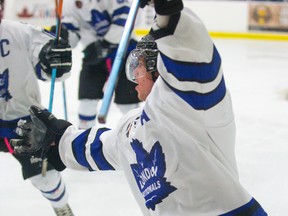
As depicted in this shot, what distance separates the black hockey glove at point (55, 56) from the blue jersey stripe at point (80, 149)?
524 mm

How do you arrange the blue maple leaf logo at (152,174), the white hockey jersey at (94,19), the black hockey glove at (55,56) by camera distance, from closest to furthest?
the blue maple leaf logo at (152,174), the black hockey glove at (55,56), the white hockey jersey at (94,19)

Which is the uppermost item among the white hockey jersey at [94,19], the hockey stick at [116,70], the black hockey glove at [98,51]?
the hockey stick at [116,70]

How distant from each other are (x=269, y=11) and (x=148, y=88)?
23.3 feet

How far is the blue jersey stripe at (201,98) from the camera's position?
1.17m

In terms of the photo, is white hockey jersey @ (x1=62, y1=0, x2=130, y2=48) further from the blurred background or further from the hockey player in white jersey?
the hockey player in white jersey

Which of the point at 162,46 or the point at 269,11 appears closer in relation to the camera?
the point at 162,46

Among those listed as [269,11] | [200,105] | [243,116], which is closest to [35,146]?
[200,105]

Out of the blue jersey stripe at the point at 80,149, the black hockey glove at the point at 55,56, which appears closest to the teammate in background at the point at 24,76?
the black hockey glove at the point at 55,56

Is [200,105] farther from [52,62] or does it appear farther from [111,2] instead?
[111,2]

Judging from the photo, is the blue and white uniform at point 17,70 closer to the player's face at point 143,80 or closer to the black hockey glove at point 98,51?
the player's face at point 143,80

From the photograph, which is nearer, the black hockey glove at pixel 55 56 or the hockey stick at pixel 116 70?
the hockey stick at pixel 116 70

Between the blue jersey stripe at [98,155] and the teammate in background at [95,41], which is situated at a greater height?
the blue jersey stripe at [98,155]

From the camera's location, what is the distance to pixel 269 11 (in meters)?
8.11

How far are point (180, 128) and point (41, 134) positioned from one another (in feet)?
1.76
